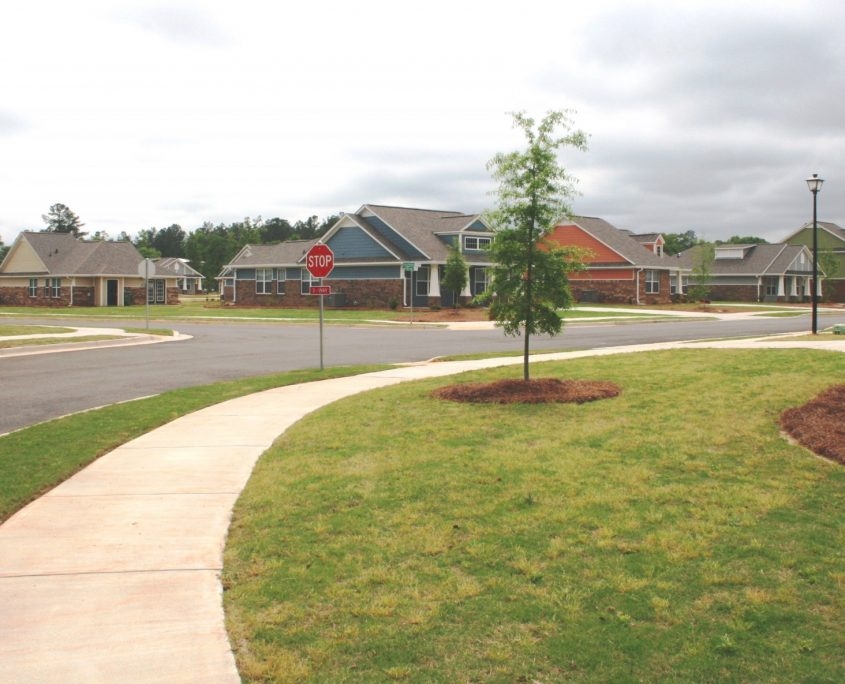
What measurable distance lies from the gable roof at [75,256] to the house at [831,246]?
61.7 meters

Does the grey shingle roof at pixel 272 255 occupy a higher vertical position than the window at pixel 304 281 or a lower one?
higher

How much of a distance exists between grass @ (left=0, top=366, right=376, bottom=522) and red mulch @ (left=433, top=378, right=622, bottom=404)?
404 centimetres

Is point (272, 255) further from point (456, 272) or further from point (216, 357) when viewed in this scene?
point (216, 357)

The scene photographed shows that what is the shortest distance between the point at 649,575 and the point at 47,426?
27.9 ft

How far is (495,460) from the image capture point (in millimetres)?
8219

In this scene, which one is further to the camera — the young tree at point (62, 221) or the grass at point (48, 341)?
the young tree at point (62, 221)

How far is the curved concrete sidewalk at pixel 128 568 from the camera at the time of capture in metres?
4.36

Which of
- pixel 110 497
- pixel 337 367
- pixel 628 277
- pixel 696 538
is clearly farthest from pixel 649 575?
pixel 628 277

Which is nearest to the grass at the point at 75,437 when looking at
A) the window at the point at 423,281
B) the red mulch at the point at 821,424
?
the red mulch at the point at 821,424

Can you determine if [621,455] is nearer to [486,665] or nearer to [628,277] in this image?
[486,665]

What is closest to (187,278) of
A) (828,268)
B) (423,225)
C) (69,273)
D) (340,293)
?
(69,273)

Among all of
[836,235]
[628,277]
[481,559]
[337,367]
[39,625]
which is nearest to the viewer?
[39,625]

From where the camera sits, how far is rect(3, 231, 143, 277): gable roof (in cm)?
6481

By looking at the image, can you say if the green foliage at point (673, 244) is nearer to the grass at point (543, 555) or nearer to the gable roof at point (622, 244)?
the gable roof at point (622, 244)
